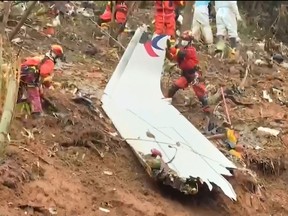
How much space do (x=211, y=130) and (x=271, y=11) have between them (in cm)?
631

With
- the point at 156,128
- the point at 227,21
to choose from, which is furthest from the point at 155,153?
the point at 227,21

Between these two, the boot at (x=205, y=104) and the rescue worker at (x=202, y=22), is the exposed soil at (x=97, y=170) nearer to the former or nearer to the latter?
the boot at (x=205, y=104)

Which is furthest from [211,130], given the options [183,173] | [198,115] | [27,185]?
[27,185]

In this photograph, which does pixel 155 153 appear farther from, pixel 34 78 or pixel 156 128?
pixel 34 78

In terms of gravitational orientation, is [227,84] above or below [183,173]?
below

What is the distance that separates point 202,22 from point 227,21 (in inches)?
13.4

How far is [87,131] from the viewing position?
5.44 metres

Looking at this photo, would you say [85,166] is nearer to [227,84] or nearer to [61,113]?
[61,113]

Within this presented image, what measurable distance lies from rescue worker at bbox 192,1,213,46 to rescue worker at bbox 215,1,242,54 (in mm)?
141

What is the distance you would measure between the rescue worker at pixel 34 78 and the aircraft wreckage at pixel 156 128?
2.11ft

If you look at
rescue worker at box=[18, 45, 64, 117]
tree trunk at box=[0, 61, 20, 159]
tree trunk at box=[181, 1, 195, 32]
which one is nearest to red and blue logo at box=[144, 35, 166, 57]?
rescue worker at box=[18, 45, 64, 117]

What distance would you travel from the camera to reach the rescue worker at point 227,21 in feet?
29.2

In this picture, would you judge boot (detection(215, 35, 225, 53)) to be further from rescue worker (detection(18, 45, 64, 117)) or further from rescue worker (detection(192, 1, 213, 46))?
rescue worker (detection(18, 45, 64, 117))

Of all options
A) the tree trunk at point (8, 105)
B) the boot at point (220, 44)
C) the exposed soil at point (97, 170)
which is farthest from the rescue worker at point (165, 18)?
the tree trunk at point (8, 105)
